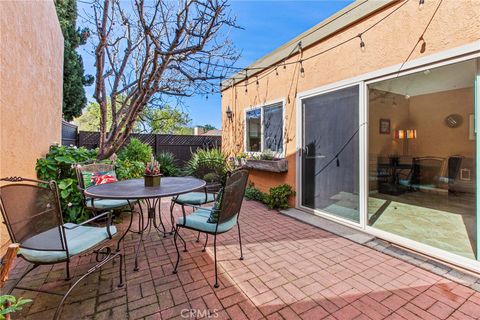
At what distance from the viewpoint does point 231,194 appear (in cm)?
215

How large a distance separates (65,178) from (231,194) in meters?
Answer: 2.69

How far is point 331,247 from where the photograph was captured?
8.76ft

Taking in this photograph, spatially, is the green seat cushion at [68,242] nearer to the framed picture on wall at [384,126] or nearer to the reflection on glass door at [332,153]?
the reflection on glass door at [332,153]

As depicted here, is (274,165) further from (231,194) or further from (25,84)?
(25,84)

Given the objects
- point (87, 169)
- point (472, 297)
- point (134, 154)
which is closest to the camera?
point (472, 297)

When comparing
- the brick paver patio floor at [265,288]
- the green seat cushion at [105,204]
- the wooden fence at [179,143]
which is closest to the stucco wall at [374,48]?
the brick paver patio floor at [265,288]

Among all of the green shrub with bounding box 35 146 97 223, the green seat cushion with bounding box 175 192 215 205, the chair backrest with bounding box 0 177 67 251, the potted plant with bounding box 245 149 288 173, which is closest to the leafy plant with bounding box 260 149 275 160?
the potted plant with bounding box 245 149 288 173

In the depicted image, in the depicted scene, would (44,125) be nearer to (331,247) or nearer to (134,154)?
(134,154)

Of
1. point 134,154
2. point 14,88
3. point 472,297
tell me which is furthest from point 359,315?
point 134,154

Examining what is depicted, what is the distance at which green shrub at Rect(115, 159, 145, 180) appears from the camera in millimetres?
3791

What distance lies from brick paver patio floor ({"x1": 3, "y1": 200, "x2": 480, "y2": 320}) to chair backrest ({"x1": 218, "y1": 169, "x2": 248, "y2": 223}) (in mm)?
545

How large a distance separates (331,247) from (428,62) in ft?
7.45

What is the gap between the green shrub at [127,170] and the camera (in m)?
3.79

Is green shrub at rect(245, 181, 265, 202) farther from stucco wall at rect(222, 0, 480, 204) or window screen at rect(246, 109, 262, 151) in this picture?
window screen at rect(246, 109, 262, 151)
